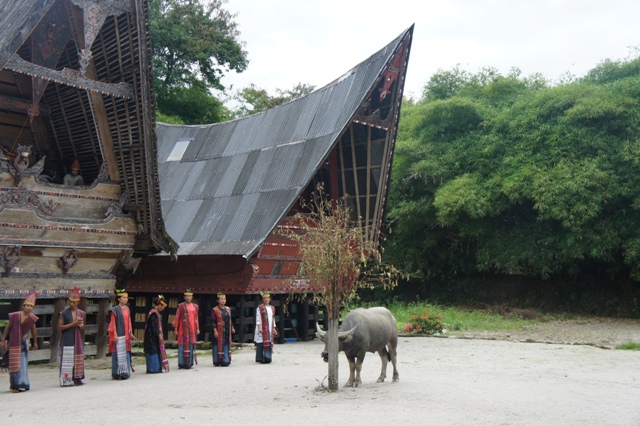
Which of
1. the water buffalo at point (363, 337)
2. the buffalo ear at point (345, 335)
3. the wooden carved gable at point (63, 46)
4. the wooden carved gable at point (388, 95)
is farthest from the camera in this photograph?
the wooden carved gable at point (388, 95)

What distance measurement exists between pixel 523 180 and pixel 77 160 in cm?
1727

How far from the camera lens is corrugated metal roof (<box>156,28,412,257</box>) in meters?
17.0

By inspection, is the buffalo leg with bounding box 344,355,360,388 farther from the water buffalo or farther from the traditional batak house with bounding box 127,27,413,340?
the traditional batak house with bounding box 127,27,413,340

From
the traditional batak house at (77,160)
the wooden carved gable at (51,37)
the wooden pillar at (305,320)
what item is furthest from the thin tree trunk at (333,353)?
the wooden pillar at (305,320)

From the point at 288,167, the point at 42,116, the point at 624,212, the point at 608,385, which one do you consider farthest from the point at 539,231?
Result: the point at 42,116

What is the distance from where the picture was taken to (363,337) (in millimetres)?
9875

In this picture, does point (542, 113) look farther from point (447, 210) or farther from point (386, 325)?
point (386, 325)

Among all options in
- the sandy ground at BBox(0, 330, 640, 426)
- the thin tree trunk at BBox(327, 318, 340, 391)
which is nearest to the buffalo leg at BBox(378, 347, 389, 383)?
the sandy ground at BBox(0, 330, 640, 426)

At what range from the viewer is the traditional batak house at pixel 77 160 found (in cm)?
1204

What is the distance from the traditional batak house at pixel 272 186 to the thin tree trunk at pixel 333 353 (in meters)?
6.75

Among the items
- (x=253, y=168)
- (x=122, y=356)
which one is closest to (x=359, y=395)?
(x=122, y=356)

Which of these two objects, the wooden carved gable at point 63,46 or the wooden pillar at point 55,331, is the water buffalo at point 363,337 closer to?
the wooden pillar at point 55,331

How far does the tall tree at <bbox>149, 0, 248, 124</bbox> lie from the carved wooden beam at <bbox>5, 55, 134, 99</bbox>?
2269 centimetres

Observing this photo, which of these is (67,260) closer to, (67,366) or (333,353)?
(67,366)
